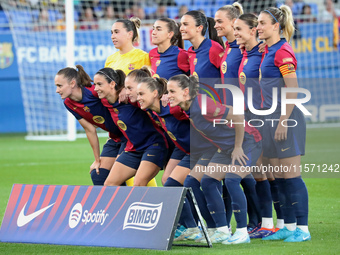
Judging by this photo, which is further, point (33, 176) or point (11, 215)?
point (33, 176)

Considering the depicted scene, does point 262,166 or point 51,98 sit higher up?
point 262,166

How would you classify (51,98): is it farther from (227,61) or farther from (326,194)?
(227,61)

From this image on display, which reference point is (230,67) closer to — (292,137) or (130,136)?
(292,137)

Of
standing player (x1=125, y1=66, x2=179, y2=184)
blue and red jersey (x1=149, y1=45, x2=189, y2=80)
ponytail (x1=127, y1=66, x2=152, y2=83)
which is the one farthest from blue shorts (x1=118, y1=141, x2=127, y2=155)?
ponytail (x1=127, y1=66, x2=152, y2=83)

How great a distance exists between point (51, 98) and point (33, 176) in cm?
671

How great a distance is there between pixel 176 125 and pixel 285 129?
2.99ft

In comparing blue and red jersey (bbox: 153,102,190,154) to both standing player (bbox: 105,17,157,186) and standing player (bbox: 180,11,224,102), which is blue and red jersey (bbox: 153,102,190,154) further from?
standing player (bbox: 105,17,157,186)

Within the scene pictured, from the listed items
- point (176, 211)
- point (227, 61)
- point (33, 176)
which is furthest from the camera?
point (33, 176)

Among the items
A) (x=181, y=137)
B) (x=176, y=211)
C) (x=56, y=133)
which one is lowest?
(x=56, y=133)

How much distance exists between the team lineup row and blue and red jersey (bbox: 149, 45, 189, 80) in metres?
0.01

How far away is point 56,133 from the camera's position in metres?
16.5

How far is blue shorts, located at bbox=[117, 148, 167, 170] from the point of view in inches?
225

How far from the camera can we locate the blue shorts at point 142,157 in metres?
5.73

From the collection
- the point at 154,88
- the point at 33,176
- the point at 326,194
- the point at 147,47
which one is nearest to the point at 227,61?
the point at 154,88
